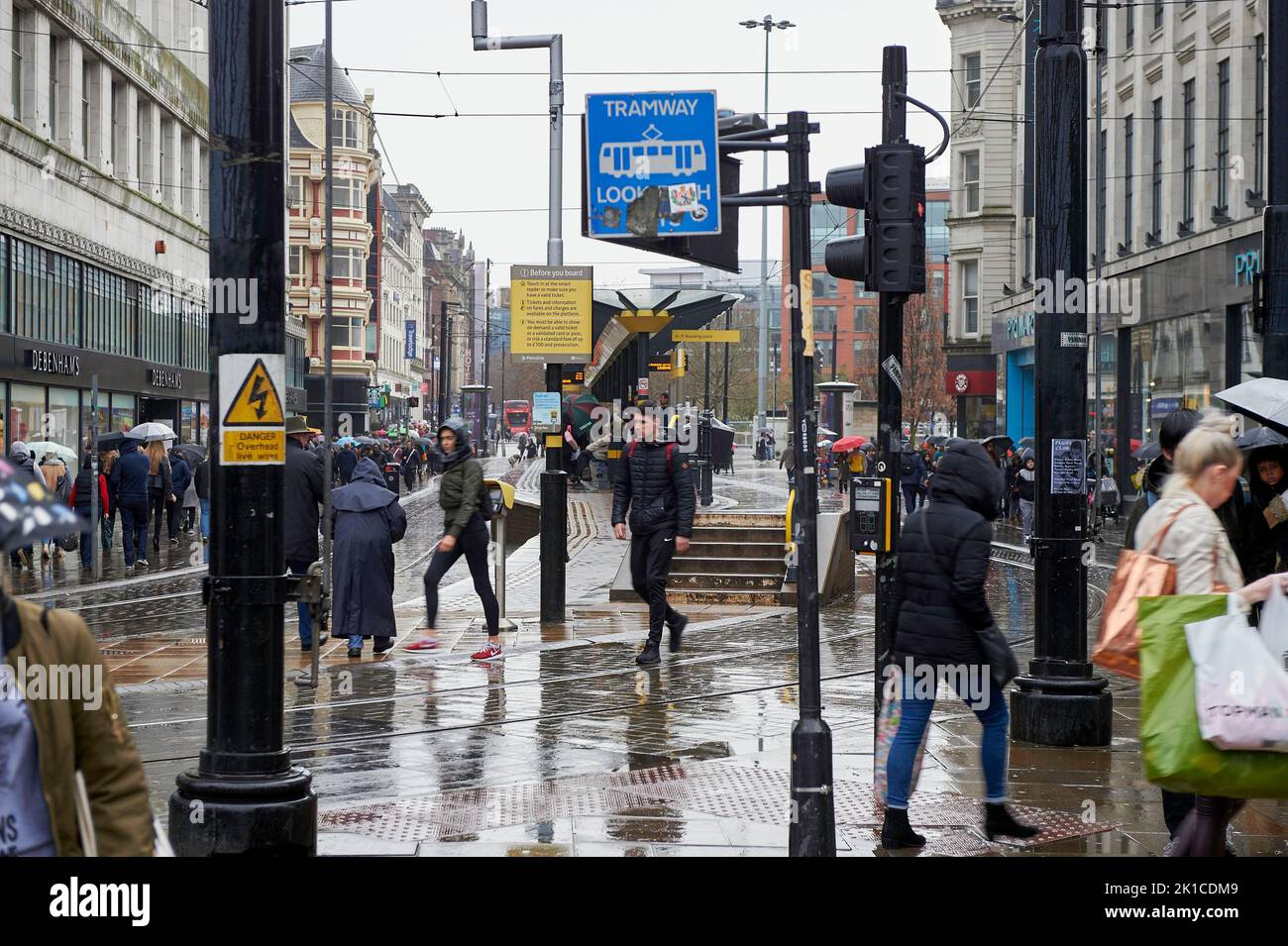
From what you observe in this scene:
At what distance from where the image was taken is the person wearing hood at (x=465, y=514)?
1317cm

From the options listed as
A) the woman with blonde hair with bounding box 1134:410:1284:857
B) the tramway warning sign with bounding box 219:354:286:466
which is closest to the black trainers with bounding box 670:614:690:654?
the tramway warning sign with bounding box 219:354:286:466

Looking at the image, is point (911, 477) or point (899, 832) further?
point (911, 477)

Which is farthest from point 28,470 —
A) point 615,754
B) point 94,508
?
point 615,754

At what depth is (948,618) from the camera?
692 cm

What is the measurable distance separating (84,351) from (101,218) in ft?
12.8

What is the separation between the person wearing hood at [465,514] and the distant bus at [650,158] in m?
2.80

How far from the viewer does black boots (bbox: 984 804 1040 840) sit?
707 centimetres

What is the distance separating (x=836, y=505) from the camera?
38625 millimetres

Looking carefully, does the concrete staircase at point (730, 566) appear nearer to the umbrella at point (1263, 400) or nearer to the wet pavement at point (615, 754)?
the wet pavement at point (615, 754)

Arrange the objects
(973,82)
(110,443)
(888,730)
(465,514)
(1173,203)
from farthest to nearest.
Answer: (973,82), (1173,203), (110,443), (465,514), (888,730)

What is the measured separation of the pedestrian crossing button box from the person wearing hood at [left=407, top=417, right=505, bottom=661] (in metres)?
4.77

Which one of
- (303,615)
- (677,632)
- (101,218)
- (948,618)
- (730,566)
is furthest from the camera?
(101,218)

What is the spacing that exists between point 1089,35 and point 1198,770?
35778 millimetres

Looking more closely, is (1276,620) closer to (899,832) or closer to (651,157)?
(899,832)
